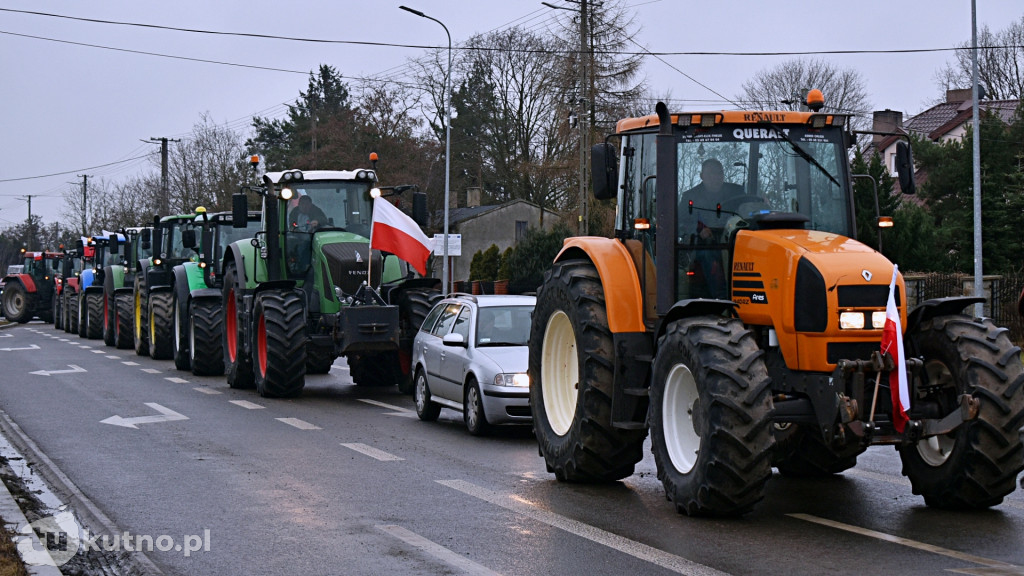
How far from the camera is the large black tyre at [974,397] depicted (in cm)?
812

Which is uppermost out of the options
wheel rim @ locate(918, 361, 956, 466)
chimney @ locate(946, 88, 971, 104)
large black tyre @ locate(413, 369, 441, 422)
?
chimney @ locate(946, 88, 971, 104)

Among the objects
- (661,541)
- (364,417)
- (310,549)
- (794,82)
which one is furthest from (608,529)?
(794,82)

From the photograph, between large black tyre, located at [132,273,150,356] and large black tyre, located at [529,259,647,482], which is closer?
large black tyre, located at [529,259,647,482]

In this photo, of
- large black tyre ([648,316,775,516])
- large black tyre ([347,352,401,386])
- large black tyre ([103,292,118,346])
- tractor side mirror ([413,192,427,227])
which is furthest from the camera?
large black tyre ([103,292,118,346])

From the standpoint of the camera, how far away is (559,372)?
35.9 feet

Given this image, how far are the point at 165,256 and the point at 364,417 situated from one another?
1403 centimetres

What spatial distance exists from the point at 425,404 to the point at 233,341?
21.5 ft

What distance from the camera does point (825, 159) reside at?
955 cm

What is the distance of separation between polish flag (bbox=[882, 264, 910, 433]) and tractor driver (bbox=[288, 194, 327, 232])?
474 inches

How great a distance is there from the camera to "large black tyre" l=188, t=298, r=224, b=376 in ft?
72.1

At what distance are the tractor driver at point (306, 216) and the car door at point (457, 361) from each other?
454cm

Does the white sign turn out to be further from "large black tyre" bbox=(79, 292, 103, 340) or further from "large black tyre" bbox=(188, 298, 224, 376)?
"large black tyre" bbox=(188, 298, 224, 376)

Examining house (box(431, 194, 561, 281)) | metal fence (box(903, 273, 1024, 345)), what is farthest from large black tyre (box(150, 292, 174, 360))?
house (box(431, 194, 561, 281))

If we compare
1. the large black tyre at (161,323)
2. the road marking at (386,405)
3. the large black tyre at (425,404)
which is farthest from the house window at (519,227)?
the large black tyre at (425,404)
